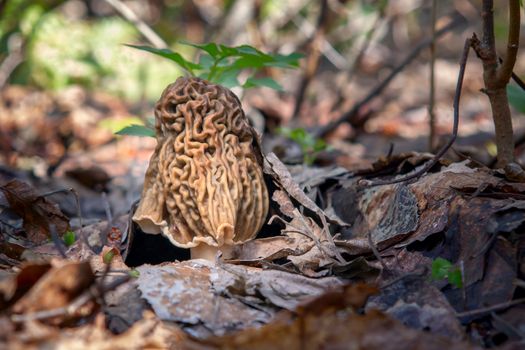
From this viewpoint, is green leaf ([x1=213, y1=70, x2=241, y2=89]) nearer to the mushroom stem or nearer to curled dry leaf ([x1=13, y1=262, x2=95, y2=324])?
the mushroom stem

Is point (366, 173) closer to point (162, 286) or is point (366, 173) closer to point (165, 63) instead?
point (162, 286)

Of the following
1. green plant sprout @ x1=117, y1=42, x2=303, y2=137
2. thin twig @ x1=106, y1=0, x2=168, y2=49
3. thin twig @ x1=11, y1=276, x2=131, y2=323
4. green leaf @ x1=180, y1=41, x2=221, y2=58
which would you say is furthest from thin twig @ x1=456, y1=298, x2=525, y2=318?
thin twig @ x1=106, y1=0, x2=168, y2=49

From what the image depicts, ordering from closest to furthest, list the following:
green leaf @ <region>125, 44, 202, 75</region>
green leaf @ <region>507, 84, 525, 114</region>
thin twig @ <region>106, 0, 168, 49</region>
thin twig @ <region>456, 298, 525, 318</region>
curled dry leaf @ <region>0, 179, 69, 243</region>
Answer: thin twig @ <region>456, 298, 525, 318</region>, green leaf @ <region>125, 44, 202, 75</region>, curled dry leaf @ <region>0, 179, 69, 243</region>, green leaf @ <region>507, 84, 525, 114</region>, thin twig @ <region>106, 0, 168, 49</region>

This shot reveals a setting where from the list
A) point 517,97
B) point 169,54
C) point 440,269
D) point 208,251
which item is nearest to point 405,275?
point 440,269

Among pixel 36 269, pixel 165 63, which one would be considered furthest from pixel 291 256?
pixel 165 63

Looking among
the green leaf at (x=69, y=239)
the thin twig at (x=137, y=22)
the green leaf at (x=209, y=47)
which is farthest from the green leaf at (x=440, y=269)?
the thin twig at (x=137, y=22)

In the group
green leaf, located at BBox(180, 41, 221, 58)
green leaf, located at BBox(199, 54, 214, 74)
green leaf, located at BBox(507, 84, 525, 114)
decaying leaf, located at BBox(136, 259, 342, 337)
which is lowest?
decaying leaf, located at BBox(136, 259, 342, 337)

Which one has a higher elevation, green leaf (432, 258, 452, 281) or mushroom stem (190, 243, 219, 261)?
green leaf (432, 258, 452, 281)
